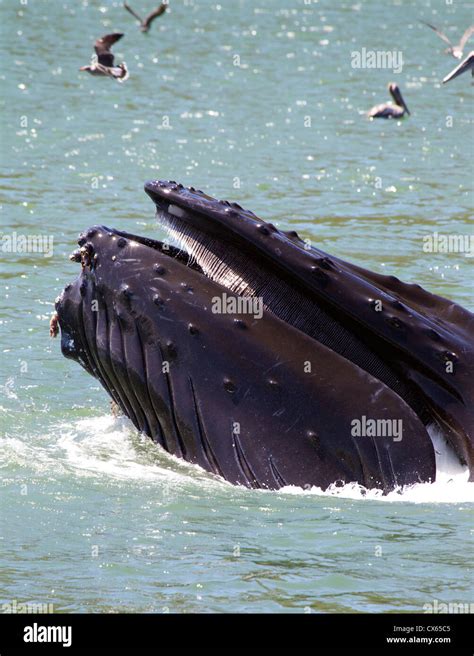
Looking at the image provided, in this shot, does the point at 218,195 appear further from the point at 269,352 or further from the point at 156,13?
the point at 269,352

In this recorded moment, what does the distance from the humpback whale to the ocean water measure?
28 cm

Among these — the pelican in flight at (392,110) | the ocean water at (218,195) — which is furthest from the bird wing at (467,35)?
the pelican in flight at (392,110)

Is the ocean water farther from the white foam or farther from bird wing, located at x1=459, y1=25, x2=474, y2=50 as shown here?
bird wing, located at x1=459, y1=25, x2=474, y2=50

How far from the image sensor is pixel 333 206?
18266 mm

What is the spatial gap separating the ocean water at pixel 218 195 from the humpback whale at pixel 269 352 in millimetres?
284

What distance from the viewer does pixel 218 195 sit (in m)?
18.5

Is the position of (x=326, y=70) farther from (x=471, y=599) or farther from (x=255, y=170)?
(x=471, y=599)

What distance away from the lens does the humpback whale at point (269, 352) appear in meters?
7.43

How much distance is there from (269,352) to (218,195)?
1105 cm

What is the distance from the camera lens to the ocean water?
7340 millimetres

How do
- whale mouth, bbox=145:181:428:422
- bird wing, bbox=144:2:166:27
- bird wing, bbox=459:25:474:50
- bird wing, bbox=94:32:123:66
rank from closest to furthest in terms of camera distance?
whale mouth, bbox=145:181:428:422
bird wing, bbox=459:25:474:50
bird wing, bbox=94:32:123:66
bird wing, bbox=144:2:166:27

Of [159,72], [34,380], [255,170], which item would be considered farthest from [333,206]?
[159,72]

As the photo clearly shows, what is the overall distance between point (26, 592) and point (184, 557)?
818mm

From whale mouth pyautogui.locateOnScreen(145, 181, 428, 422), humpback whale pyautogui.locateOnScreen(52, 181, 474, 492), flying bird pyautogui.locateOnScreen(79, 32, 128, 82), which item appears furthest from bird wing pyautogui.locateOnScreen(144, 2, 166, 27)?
humpback whale pyautogui.locateOnScreen(52, 181, 474, 492)
